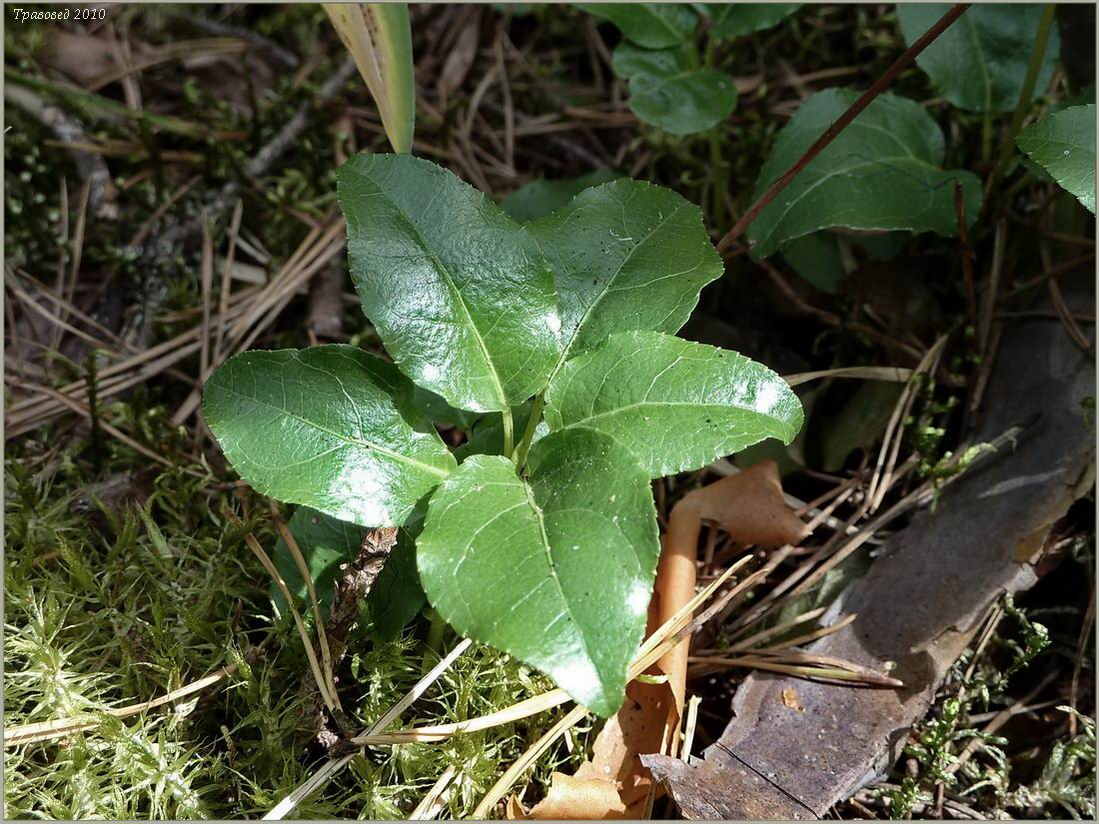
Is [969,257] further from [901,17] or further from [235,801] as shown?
[235,801]

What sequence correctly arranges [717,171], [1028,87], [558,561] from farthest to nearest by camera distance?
[717,171], [1028,87], [558,561]

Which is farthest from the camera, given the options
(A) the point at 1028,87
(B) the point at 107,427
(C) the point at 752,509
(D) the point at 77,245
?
(D) the point at 77,245

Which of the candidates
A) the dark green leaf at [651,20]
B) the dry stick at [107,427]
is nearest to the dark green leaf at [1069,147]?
the dark green leaf at [651,20]

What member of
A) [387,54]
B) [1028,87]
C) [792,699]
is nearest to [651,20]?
[387,54]

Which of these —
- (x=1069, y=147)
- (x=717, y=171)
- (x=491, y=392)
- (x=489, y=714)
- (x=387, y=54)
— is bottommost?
(x=489, y=714)

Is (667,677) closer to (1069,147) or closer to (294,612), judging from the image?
(294,612)

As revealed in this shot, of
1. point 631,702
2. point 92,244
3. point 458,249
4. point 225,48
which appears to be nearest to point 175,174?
point 92,244
